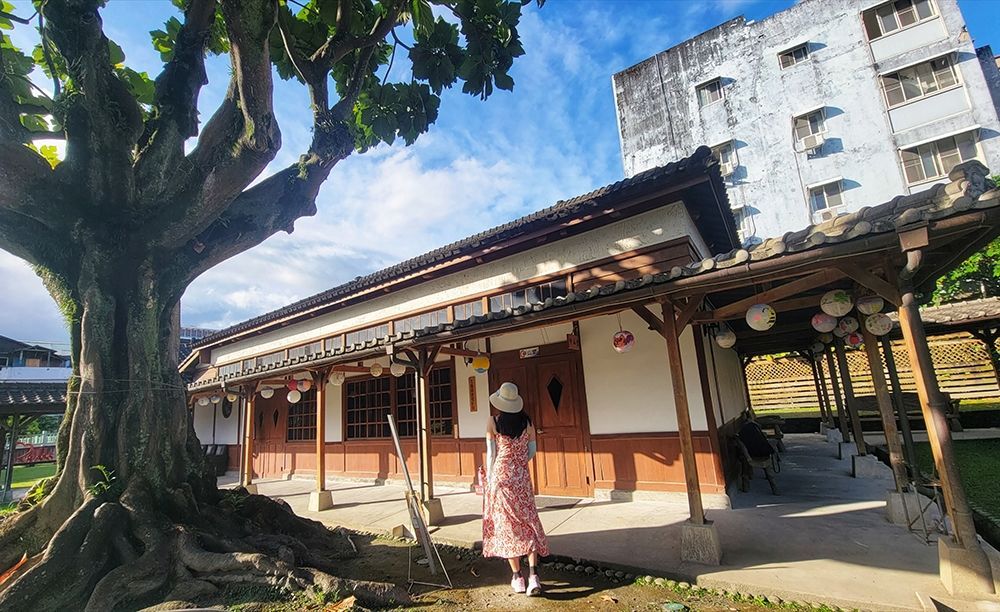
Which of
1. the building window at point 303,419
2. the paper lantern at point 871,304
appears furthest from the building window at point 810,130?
the building window at point 303,419

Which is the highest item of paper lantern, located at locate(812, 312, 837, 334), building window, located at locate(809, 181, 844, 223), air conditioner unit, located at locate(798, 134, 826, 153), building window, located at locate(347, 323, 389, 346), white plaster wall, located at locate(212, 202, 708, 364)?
air conditioner unit, located at locate(798, 134, 826, 153)

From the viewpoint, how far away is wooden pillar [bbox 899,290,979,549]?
3.24 m

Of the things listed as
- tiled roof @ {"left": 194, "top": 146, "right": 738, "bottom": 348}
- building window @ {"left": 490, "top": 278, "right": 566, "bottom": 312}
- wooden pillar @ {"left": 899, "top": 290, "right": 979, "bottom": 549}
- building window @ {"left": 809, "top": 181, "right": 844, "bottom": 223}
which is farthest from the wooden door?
building window @ {"left": 809, "top": 181, "right": 844, "bottom": 223}

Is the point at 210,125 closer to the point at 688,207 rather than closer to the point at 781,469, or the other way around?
the point at 688,207

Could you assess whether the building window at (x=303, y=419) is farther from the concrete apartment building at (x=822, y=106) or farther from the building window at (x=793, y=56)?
the building window at (x=793, y=56)

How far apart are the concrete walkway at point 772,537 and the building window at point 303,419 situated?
145 inches

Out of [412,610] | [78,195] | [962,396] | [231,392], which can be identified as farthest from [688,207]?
[962,396]

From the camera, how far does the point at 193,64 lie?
4.66 metres

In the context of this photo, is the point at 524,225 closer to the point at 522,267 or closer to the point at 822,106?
the point at 522,267

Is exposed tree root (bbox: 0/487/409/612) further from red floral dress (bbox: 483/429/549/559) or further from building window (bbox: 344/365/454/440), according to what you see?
building window (bbox: 344/365/454/440)

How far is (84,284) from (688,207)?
7.99m

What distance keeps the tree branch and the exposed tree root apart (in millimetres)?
3354

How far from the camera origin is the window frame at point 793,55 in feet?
65.2

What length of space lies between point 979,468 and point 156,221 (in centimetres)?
1317
